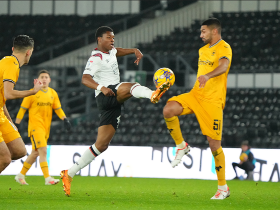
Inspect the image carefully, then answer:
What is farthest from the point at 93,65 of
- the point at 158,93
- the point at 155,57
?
the point at 155,57

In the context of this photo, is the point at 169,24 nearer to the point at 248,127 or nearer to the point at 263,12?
the point at 263,12

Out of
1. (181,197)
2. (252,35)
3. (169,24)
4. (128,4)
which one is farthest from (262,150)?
(128,4)

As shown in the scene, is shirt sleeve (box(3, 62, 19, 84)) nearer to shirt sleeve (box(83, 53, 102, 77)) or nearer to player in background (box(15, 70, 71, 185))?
shirt sleeve (box(83, 53, 102, 77))

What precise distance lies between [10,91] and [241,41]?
1453cm

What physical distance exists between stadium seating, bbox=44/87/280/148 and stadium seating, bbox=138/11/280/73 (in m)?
1.24

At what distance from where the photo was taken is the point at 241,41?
18.5 m

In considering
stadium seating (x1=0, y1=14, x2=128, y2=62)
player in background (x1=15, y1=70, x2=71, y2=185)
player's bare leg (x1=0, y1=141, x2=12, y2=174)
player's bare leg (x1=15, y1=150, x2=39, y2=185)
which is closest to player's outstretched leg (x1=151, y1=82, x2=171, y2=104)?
player's bare leg (x1=0, y1=141, x2=12, y2=174)

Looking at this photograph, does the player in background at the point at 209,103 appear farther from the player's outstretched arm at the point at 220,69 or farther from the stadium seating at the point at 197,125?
the stadium seating at the point at 197,125

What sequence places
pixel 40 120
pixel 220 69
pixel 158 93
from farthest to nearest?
pixel 40 120 → pixel 220 69 → pixel 158 93

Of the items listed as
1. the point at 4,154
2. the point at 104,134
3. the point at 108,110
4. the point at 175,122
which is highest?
the point at 108,110

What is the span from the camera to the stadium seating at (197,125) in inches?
537

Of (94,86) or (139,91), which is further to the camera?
(94,86)

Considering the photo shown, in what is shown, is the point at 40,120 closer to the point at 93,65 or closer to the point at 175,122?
the point at 93,65

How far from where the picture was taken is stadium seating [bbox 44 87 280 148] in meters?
13.6
